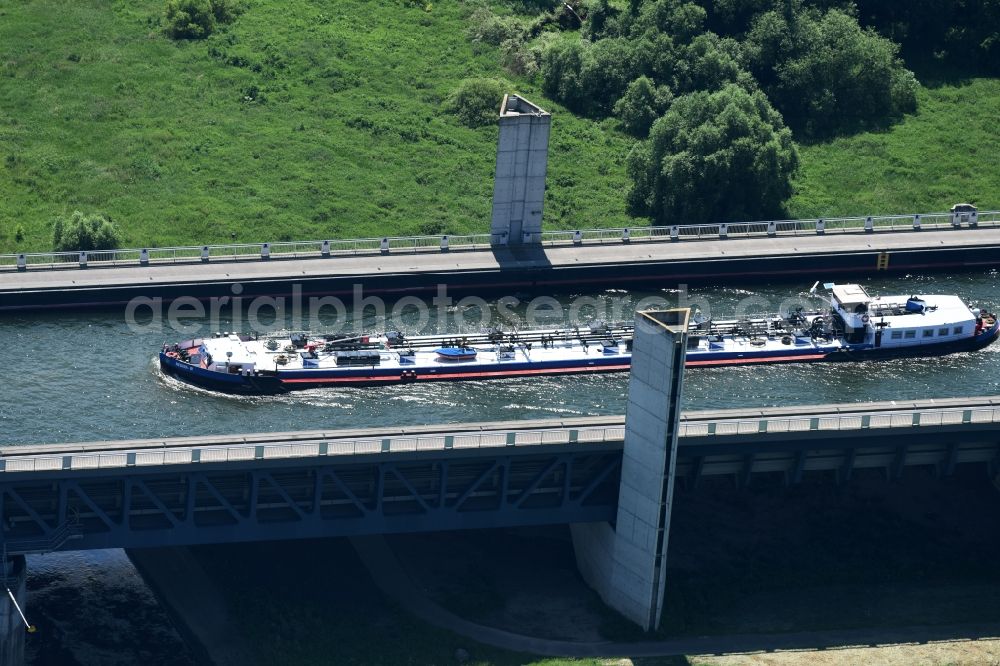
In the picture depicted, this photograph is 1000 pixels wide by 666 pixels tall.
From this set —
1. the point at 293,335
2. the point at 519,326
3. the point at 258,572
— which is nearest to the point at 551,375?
the point at 519,326

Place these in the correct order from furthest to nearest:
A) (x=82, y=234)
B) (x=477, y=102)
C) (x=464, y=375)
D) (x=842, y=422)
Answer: (x=477, y=102), (x=82, y=234), (x=464, y=375), (x=842, y=422)

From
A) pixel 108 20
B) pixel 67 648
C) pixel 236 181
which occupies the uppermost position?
pixel 108 20

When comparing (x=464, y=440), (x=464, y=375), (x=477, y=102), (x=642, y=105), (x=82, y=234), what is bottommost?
(x=464, y=375)

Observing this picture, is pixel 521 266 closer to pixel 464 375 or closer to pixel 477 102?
pixel 464 375

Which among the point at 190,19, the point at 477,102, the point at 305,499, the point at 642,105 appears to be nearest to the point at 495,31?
the point at 477,102

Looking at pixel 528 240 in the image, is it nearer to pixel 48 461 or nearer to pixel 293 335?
pixel 293 335

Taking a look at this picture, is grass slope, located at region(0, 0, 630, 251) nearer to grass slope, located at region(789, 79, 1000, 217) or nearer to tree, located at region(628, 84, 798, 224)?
tree, located at region(628, 84, 798, 224)

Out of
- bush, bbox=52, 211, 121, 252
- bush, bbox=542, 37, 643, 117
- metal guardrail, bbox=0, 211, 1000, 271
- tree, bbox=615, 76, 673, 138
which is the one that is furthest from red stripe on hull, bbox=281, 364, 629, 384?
bush, bbox=542, 37, 643, 117

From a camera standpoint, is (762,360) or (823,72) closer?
(762,360)
